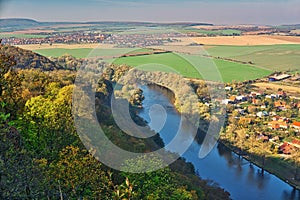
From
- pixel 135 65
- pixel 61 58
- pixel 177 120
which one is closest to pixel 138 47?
pixel 135 65

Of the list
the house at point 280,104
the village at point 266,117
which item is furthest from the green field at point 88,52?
the house at point 280,104

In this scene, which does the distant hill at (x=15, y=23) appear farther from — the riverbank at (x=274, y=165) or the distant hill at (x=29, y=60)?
the riverbank at (x=274, y=165)

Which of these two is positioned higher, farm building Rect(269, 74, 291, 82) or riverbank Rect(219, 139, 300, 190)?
farm building Rect(269, 74, 291, 82)

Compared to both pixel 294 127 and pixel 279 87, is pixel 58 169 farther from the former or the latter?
pixel 279 87

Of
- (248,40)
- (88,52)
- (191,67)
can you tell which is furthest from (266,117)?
(248,40)

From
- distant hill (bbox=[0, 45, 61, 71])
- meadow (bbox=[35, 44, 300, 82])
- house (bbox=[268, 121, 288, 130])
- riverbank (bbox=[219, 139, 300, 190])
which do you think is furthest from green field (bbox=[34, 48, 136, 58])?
riverbank (bbox=[219, 139, 300, 190])

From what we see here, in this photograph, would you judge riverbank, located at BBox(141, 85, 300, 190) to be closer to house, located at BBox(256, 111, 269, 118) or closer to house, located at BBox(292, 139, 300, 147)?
house, located at BBox(292, 139, 300, 147)
